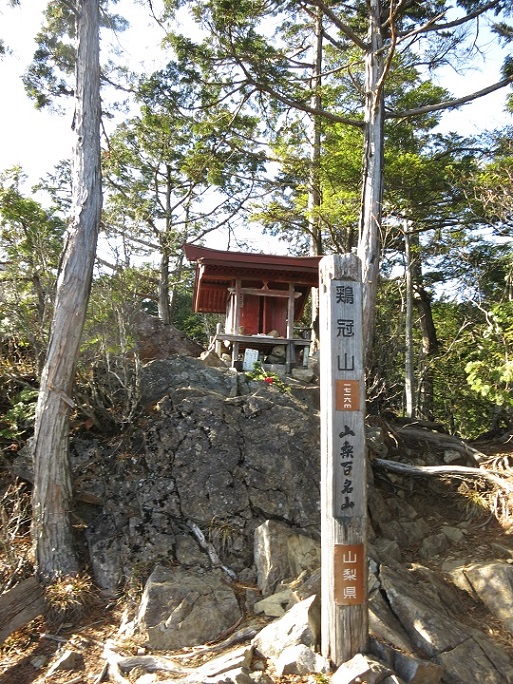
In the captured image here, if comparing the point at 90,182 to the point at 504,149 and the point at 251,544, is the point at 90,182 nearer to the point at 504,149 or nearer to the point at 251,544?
the point at 251,544

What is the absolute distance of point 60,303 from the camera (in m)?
7.21

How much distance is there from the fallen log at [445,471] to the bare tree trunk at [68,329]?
549cm

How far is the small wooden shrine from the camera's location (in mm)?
11094

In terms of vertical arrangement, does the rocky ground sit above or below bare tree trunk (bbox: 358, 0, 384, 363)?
below

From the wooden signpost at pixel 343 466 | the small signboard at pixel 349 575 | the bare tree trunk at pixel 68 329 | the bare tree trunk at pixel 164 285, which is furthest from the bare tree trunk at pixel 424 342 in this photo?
the small signboard at pixel 349 575

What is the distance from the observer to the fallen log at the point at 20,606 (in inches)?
227

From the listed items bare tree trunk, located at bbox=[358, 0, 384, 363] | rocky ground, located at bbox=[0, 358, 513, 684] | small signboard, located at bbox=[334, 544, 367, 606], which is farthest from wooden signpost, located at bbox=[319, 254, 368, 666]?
bare tree trunk, located at bbox=[358, 0, 384, 363]

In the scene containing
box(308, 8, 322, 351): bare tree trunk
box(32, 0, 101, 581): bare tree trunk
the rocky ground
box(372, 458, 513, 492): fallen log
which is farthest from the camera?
box(308, 8, 322, 351): bare tree trunk

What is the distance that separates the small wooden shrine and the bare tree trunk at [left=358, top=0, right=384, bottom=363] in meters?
1.35

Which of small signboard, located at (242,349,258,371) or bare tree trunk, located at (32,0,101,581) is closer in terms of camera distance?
bare tree trunk, located at (32,0,101,581)

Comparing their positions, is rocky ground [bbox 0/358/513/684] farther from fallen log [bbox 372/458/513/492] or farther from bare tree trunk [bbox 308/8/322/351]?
bare tree trunk [bbox 308/8/322/351]

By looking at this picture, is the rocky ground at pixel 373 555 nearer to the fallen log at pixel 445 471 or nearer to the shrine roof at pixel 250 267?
the fallen log at pixel 445 471

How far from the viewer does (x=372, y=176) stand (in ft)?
35.4

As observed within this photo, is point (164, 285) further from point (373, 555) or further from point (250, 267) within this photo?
point (373, 555)
